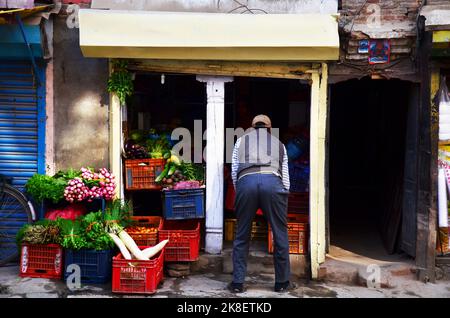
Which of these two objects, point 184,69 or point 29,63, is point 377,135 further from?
point 29,63

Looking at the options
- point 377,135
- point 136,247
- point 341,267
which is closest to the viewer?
point 136,247

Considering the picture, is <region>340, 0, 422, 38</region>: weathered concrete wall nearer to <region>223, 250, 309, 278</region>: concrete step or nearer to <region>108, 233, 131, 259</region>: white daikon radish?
<region>223, 250, 309, 278</region>: concrete step

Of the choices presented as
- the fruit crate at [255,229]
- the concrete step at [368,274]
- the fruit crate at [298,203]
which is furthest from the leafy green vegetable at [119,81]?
the concrete step at [368,274]

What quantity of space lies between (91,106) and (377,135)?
8.02m

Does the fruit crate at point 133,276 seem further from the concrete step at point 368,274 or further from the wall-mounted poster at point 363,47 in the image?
the wall-mounted poster at point 363,47

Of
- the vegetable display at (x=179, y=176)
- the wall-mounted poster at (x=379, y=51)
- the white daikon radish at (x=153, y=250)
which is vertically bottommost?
the white daikon radish at (x=153, y=250)

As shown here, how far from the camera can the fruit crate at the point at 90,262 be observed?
824 centimetres

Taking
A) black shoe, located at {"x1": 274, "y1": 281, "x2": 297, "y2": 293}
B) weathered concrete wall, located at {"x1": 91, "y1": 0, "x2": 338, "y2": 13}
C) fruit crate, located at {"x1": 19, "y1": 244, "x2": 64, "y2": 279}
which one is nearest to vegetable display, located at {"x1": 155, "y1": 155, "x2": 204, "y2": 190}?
fruit crate, located at {"x1": 19, "y1": 244, "x2": 64, "y2": 279}

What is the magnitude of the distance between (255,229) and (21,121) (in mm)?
4012

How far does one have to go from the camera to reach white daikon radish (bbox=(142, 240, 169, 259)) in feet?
26.8

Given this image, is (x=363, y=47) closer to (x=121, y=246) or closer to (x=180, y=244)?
(x=180, y=244)

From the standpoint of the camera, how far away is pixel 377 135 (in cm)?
1471

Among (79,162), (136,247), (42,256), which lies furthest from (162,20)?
(42,256)

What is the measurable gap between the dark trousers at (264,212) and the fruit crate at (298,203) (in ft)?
5.16
